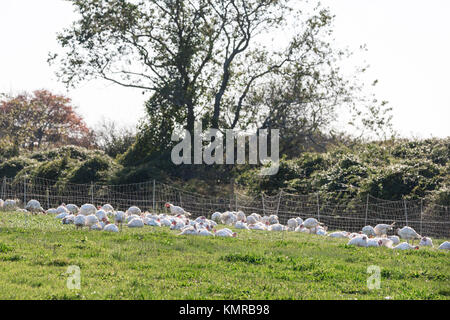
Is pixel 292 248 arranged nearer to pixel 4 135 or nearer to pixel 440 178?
pixel 440 178

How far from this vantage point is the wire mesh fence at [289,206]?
17.4 m

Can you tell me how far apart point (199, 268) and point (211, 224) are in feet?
21.3

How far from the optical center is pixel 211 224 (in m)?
14.7

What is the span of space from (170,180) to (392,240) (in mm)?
13280

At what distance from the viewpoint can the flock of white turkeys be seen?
1262cm

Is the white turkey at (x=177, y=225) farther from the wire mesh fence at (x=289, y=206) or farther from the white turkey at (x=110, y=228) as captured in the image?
the wire mesh fence at (x=289, y=206)

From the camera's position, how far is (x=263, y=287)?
6887 millimetres

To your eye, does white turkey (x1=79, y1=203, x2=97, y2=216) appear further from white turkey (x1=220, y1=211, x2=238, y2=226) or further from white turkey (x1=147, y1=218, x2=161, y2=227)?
white turkey (x1=220, y1=211, x2=238, y2=226)

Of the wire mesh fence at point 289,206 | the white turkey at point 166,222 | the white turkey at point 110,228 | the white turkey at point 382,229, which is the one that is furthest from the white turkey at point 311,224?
the white turkey at point 110,228

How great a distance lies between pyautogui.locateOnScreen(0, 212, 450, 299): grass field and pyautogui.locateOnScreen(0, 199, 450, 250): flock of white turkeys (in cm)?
69

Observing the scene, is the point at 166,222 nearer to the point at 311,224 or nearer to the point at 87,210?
the point at 87,210

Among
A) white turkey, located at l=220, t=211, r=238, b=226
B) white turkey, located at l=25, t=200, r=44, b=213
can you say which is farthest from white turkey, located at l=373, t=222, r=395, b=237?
white turkey, located at l=25, t=200, r=44, b=213

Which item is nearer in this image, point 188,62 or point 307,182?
point 307,182

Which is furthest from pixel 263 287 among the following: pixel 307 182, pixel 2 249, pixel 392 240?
pixel 307 182
